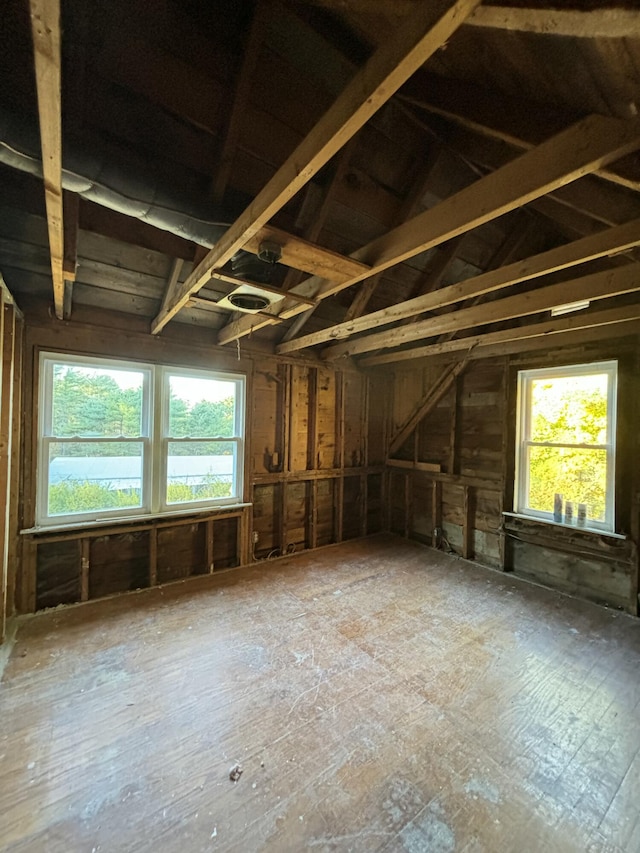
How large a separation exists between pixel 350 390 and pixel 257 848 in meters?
4.09

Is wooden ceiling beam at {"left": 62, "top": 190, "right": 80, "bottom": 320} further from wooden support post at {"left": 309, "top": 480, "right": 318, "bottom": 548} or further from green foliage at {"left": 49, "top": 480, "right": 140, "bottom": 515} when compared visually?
wooden support post at {"left": 309, "top": 480, "right": 318, "bottom": 548}

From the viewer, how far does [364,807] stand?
1.38 meters

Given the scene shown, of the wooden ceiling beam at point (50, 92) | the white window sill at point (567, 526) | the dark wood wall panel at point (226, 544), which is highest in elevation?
the wooden ceiling beam at point (50, 92)

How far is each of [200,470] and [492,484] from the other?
322cm

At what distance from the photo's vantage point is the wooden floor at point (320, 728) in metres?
1.31

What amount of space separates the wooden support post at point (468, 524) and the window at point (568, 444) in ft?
1.66

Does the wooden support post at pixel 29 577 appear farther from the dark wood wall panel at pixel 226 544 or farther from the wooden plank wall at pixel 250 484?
the dark wood wall panel at pixel 226 544

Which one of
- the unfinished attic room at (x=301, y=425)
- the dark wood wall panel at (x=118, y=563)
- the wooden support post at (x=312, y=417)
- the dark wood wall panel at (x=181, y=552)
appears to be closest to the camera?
the unfinished attic room at (x=301, y=425)

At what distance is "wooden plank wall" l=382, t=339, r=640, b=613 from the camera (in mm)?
3031

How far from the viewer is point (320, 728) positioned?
68.4 inches

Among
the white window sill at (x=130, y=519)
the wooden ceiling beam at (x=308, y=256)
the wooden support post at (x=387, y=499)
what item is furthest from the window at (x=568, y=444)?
the white window sill at (x=130, y=519)

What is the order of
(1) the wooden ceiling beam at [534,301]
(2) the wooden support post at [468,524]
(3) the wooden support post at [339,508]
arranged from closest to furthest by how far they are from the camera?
(1) the wooden ceiling beam at [534,301], (2) the wooden support post at [468,524], (3) the wooden support post at [339,508]

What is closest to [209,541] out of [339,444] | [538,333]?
[339,444]

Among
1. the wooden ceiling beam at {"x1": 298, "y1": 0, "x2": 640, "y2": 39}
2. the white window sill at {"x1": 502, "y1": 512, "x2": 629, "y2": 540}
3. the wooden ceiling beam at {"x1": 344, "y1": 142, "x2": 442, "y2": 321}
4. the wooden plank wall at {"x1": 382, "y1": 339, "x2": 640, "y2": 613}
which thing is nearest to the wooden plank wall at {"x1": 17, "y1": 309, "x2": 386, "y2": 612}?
the wooden plank wall at {"x1": 382, "y1": 339, "x2": 640, "y2": 613}
